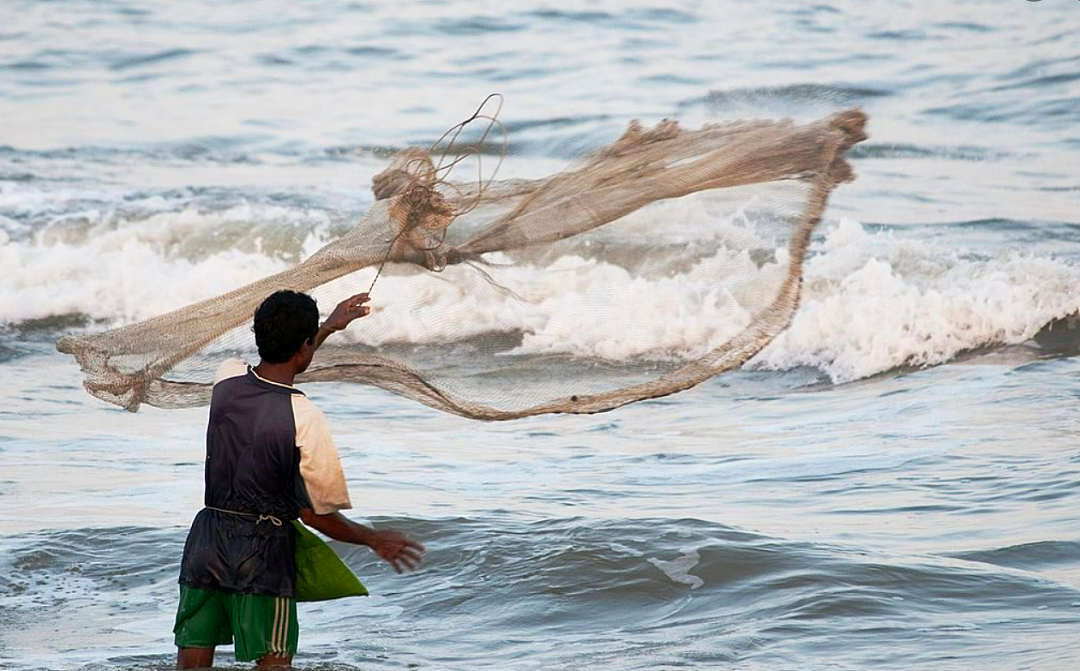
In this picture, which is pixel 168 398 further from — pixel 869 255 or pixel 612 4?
pixel 612 4

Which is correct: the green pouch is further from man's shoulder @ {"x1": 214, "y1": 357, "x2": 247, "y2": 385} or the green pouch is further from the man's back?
man's shoulder @ {"x1": 214, "y1": 357, "x2": 247, "y2": 385}

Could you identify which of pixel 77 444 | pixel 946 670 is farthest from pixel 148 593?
pixel 946 670

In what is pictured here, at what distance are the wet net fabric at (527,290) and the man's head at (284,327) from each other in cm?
85

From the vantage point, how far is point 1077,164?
13750 mm

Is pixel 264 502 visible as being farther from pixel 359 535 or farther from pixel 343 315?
pixel 343 315

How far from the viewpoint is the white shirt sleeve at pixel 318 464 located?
11.4 ft

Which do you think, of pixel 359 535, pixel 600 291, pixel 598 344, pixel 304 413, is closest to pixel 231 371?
pixel 304 413

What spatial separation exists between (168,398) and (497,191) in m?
1.25

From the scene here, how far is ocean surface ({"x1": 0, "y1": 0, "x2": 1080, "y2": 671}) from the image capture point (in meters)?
5.04

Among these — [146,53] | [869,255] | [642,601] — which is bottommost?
[642,601]

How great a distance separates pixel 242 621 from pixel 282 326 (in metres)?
0.75

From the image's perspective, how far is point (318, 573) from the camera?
12.0 ft

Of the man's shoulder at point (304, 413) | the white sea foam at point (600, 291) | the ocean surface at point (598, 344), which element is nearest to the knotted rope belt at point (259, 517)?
the man's shoulder at point (304, 413)

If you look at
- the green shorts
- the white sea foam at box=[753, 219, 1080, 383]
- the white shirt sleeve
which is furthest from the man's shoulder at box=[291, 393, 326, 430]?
the white sea foam at box=[753, 219, 1080, 383]
